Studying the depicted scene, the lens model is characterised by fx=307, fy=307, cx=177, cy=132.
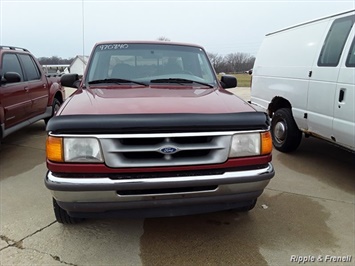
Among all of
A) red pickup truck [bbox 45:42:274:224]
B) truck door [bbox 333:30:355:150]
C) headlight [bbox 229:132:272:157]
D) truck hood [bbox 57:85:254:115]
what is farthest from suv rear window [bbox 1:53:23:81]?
truck door [bbox 333:30:355:150]

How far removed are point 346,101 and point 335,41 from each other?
97 cm

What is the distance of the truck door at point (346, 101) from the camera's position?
3656 mm

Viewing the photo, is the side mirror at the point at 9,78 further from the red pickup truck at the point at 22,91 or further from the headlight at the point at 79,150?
the headlight at the point at 79,150

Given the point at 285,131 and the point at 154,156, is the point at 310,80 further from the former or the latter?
the point at 154,156

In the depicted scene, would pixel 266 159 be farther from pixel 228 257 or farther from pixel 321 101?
pixel 321 101

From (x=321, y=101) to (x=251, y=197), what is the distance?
250 centimetres

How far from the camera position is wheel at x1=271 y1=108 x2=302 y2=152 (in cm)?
516

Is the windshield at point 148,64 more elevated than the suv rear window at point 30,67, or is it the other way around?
the windshield at point 148,64

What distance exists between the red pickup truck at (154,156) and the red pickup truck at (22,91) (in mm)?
3107

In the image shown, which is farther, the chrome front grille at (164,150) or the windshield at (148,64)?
the windshield at (148,64)

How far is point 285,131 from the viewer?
17.4 feet

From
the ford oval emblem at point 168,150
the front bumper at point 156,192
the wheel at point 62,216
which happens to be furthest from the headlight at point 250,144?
the wheel at point 62,216

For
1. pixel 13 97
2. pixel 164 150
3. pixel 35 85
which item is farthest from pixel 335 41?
pixel 35 85

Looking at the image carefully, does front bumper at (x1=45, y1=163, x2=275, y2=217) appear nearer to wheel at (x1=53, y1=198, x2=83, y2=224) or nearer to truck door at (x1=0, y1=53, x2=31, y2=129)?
wheel at (x1=53, y1=198, x2=83, y2=224)
